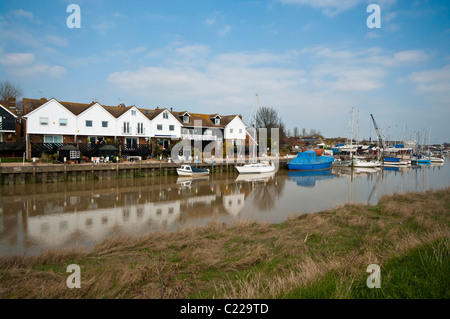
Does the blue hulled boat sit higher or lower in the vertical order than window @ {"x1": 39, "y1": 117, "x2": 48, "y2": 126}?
lower

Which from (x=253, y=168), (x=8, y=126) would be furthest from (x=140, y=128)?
(x=253, y=168)

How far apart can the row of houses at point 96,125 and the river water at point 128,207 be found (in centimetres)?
1056

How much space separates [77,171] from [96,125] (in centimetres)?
1051

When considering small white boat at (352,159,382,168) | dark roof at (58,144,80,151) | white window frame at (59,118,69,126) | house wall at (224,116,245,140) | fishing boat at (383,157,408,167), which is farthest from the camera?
fishing boat at (383,157,408,167)

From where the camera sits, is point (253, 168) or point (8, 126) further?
point (253, 168)

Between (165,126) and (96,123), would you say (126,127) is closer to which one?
(96,123)

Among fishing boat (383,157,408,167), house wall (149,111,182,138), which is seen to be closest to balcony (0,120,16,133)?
house wall (149,111,182,138)

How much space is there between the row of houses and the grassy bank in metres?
26.5

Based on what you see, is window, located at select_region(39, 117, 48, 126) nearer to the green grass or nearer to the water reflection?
the water reflection

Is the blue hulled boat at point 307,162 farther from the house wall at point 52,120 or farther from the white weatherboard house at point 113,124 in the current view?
the house wall at point 52,120

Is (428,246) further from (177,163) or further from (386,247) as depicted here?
(177,163)

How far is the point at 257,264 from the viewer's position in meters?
7.29

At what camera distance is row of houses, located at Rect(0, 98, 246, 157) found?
31.0 meters

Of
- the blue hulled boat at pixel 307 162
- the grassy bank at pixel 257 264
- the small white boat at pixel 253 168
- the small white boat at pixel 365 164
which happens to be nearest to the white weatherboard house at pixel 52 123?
the small white boat at pixel 253 168
